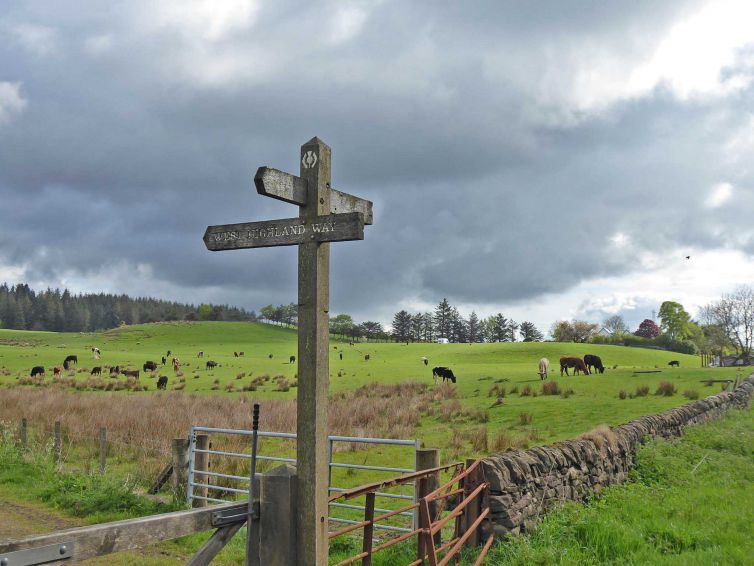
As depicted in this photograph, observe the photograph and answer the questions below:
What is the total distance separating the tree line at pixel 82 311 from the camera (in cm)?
16038

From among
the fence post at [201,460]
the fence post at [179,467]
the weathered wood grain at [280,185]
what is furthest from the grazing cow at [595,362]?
the weathered wood grain at [280,185]

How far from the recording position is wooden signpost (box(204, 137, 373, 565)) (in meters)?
4.54

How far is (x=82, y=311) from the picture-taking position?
557 ft

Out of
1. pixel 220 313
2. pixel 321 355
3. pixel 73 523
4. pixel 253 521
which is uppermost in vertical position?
pixel 220 313

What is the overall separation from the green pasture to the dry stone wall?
5.38 meters

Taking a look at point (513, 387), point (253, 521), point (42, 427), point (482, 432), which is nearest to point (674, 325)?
point (513, 387)

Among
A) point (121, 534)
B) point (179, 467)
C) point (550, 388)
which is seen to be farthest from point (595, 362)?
point (121, 534)

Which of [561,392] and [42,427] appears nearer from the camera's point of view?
[42,427]

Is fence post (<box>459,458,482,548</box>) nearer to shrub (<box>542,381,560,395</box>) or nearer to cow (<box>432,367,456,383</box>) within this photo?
shrub (<box>542,381,560,395</box>)

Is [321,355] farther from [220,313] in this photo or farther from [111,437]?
[220,313]

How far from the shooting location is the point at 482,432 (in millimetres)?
18391

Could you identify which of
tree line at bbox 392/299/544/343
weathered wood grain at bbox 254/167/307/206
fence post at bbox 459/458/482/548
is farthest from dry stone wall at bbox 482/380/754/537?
tree line at bbox 392/299/544/343

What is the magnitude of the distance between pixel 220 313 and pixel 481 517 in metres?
184

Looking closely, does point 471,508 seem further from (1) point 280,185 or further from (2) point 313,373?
(1) point 280,185
